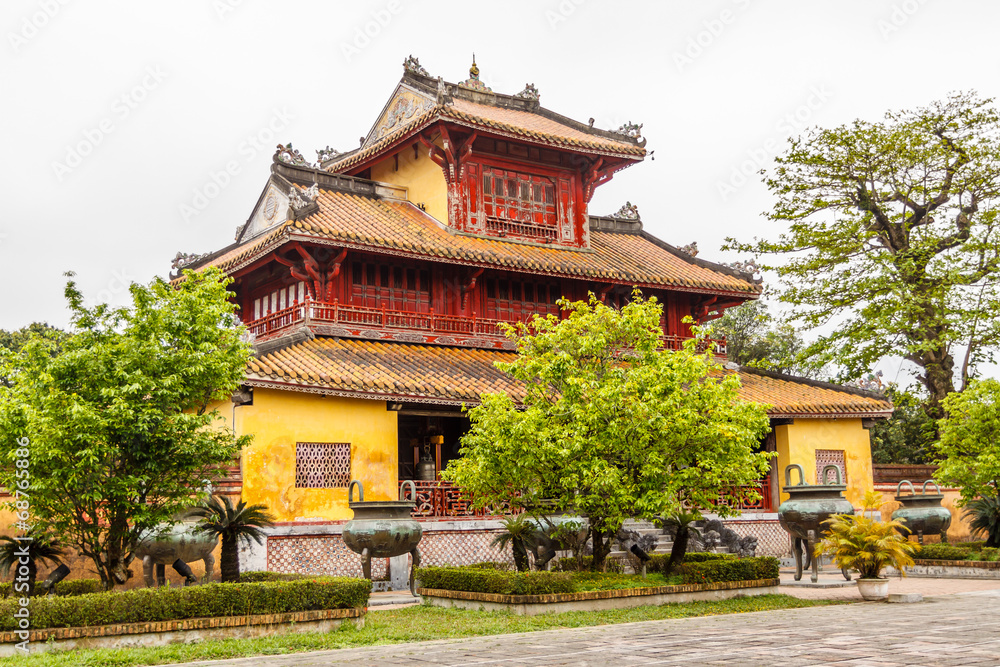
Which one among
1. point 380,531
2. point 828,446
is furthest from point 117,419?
point 828,446

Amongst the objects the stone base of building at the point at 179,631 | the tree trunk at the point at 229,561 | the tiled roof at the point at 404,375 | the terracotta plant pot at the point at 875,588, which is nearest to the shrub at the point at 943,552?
the tiled roof at the point at 404,375

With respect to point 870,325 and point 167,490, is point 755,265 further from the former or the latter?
point 167,490

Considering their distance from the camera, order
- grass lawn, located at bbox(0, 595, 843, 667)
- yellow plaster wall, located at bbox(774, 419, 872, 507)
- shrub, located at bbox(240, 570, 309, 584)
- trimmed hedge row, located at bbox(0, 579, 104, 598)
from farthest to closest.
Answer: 1. yellow plaster wall, located at bbox(774, 419, 872, 507)
2. shrub, located at bbox(240, 570, 309, 584)
3. trimmed hedge row, located at bbox(0, 579, 104, 598)
4. grass lawn, located at bbox(0, 595, 843, 667)

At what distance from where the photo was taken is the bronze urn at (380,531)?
14.0m

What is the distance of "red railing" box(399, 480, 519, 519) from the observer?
18.8 m

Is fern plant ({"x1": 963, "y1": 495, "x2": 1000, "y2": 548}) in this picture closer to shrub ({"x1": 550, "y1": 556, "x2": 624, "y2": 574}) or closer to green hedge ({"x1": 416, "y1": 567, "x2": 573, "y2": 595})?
shrub ({"x1": 550, "y1": 556, "x2": 624, "y2": 574})

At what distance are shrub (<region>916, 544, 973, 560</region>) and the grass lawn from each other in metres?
6.51

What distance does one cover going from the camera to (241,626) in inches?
414

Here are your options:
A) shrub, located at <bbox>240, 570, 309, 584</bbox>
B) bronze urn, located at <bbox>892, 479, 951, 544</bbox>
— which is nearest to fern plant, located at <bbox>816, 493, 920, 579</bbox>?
bronze urn, located at <bbox>892, 479, 951, 544</bbox>

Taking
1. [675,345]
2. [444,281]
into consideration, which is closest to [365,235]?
[444,281]

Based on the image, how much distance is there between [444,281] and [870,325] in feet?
37.7

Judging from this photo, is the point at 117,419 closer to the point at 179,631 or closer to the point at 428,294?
the point at 179,631

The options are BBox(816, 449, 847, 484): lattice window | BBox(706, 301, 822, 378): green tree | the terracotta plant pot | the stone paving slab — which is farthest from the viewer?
BBox(706, 301, 822, 378): green tree

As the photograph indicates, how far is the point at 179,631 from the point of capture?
1016cm
